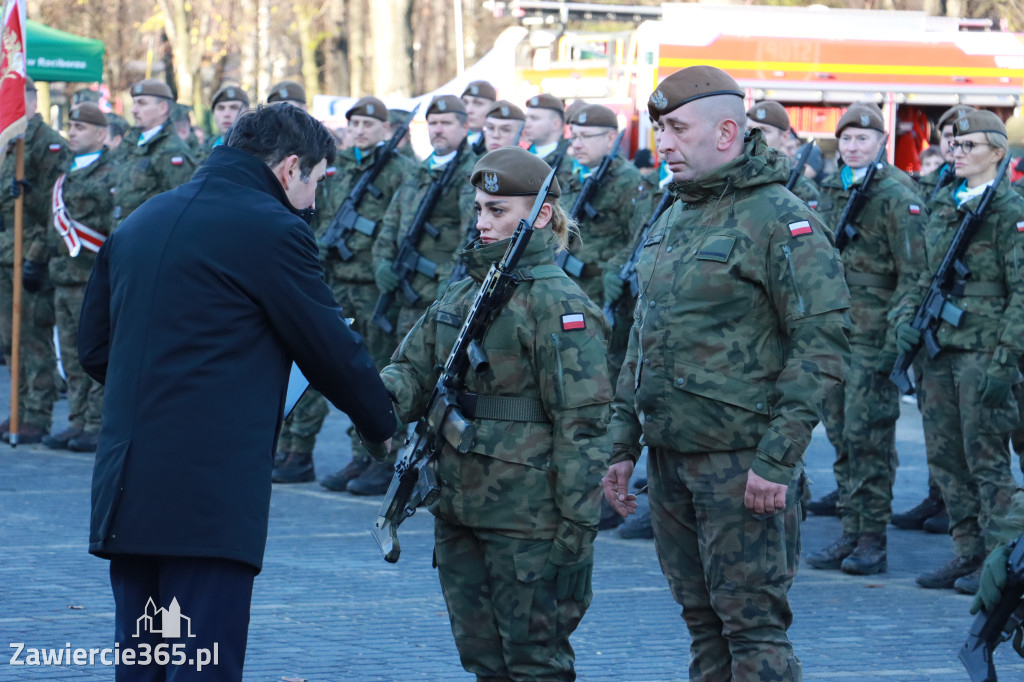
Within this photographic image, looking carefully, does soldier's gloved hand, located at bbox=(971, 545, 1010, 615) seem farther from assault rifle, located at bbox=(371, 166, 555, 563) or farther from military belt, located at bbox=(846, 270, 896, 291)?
military belt, located at bbox=(846, 270, 896, 291)

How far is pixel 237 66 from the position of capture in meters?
42.9

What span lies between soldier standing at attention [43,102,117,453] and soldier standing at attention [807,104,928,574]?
566cm

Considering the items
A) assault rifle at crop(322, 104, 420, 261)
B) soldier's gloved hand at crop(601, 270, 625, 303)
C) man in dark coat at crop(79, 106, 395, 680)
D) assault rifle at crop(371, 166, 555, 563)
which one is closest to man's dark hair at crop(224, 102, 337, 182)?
man in dark coat at crop(79, 106, 395, 680)

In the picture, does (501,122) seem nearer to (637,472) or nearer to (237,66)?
(637,472)

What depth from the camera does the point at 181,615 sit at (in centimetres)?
350

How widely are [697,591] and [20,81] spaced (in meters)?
7.34

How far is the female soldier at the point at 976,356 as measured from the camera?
6988 mm

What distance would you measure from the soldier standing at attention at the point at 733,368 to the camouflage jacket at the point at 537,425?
0.26 m

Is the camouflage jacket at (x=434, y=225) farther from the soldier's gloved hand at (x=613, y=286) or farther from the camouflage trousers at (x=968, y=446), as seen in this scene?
the camouflage trousers at (x=968, y=446)

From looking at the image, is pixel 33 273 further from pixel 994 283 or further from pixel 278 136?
pixel 278 136

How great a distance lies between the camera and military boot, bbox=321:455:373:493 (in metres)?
9.70

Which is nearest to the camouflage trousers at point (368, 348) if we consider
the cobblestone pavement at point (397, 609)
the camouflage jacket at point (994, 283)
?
the cobblestone pavement at point (397, 609)

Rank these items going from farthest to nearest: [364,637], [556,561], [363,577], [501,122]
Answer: [501,122]
[363,577]
[364,637]
[556,561]

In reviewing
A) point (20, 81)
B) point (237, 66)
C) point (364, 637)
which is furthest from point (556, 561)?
point (237, 66)
